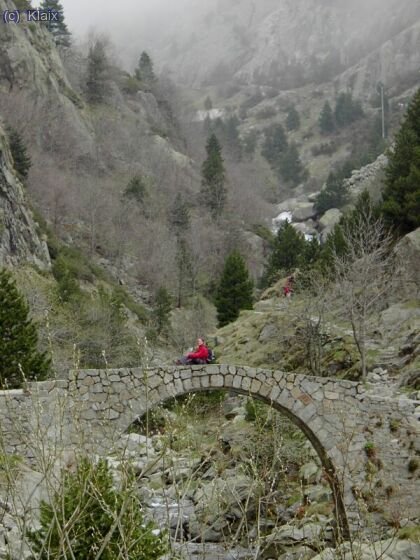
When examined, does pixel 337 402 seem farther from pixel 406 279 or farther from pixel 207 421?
pixel 406 279

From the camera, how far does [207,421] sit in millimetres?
23453

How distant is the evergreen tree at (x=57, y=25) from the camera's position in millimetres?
70312

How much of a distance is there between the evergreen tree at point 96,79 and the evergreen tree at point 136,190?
685 inches

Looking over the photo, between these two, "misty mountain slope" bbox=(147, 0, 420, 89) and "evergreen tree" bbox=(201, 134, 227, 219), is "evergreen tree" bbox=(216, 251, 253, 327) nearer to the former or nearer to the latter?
"evergreen tree" bbox=(201, 134, 227, 219)

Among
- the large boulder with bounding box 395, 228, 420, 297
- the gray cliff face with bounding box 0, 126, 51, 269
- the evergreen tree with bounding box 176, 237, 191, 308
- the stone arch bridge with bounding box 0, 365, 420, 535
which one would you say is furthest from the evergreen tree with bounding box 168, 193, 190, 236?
the stone arch bridge with bounding box 0, 365, 420, 535

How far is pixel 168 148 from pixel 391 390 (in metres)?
54.1

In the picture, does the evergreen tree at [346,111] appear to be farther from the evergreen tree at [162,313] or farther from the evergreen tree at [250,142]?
the evergreen tree at [162,313]

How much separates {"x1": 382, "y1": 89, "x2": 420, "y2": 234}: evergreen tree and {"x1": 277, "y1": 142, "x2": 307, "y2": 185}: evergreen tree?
60.1 metres

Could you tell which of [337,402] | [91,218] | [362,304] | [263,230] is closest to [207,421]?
[362,304]

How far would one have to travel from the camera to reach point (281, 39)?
14175 centimetres

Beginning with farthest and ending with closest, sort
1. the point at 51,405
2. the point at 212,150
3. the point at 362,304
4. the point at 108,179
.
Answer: the point at 212,150 < the point at 108,179 < the point at 362,304 < the point at 51,405

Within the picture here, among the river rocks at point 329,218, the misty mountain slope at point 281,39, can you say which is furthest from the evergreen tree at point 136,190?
the misty mountain slope at point 281,39

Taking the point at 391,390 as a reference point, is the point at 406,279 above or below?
above

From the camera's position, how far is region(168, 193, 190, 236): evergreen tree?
54.6 meters
